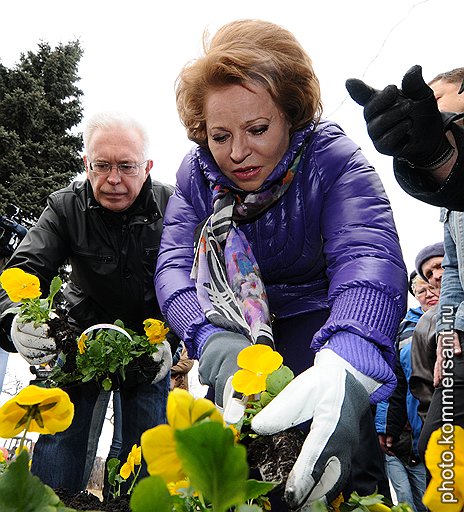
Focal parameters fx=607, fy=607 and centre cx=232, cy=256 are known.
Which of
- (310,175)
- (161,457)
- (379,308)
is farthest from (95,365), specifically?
(161,457)

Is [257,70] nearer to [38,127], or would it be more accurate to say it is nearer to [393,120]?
[393,120]

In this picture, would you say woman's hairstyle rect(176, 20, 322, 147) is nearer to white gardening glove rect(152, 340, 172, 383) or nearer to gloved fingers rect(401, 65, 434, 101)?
gloved fingers rect(401, 65, 434, 101)

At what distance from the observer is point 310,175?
1433 millimetres

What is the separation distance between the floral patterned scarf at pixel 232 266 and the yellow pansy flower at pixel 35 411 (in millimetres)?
846

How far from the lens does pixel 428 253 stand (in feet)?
8.43

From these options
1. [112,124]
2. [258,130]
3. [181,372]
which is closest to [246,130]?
[258,130]

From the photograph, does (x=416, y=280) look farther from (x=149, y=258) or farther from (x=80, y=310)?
(x=80, y=310)

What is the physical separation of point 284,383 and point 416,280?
7.54 ft

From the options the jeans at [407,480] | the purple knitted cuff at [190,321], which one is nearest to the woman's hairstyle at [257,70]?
the purple knitted cuff at [190,321]

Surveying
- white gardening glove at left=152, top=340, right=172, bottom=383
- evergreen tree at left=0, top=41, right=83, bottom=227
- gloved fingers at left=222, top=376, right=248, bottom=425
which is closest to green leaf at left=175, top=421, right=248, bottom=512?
gloved fingers at left=222, top=376, right=248, bottom=425

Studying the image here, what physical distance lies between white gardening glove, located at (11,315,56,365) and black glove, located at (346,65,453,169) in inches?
51.3

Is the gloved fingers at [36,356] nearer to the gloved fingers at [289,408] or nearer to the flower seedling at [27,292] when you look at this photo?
the flower seedling at [27,292]

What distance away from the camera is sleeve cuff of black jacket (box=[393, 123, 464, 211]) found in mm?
1068

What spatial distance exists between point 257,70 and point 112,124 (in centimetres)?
103
